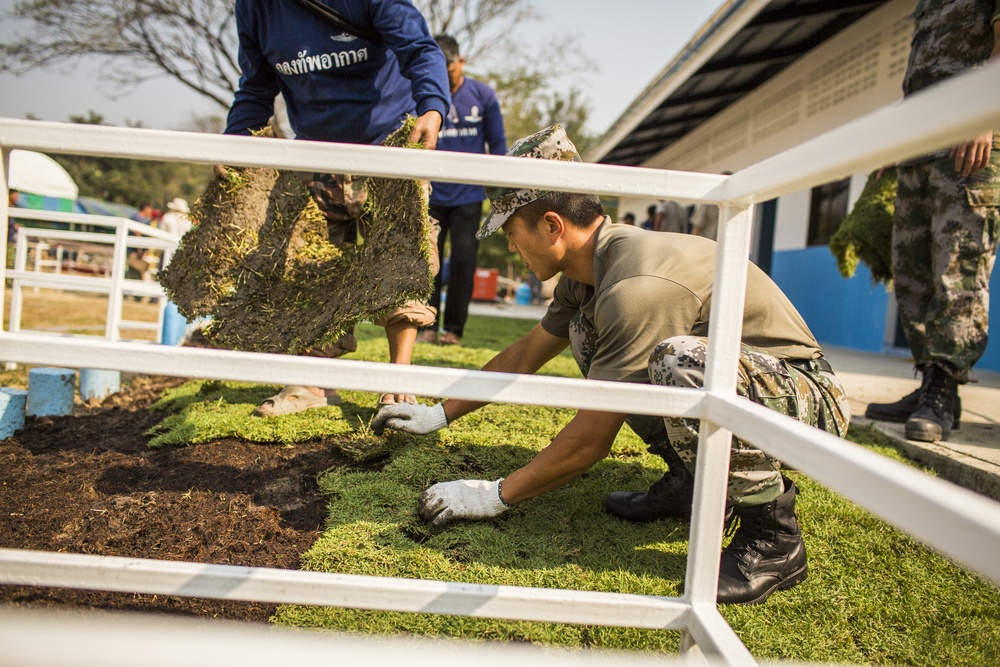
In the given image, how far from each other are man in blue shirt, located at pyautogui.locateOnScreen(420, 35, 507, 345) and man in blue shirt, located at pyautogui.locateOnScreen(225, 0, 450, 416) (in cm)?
197

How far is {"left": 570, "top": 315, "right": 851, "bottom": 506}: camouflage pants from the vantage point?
4.82ft

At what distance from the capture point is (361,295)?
2.21 m

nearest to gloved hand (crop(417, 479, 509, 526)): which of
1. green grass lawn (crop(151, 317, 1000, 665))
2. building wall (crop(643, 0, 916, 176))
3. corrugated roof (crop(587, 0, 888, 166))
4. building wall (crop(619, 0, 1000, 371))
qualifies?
green grass lawn (crop(151, 317, 1000, 665))

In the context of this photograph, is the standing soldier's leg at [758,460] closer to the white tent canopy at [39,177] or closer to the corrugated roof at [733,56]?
the corrugated roof at [733,56]

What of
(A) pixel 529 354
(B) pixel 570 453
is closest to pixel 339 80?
(A) pixel 529 354

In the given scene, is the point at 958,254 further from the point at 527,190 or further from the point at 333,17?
the point at 333,17

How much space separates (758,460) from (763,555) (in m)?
0.27

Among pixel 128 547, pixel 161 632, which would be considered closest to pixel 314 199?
pixel 128 547

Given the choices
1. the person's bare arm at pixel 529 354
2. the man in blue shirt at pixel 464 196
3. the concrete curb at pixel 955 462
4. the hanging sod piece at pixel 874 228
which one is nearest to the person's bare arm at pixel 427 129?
the person's bare arm at pixel 529 354

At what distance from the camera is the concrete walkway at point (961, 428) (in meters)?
2.12

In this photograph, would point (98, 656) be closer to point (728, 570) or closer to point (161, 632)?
point (161, 632)

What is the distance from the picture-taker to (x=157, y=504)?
6.14 ft

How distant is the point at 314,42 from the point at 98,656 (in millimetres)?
2457

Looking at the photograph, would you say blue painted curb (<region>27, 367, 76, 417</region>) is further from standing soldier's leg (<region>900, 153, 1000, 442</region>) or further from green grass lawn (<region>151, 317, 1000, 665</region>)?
standing soldier's leg (<region>900, 153, 1000, 442</region>)
